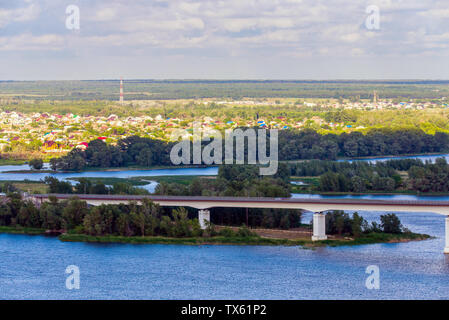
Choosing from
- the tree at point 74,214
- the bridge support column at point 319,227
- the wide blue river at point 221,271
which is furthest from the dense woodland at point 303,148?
the bridge support column at point 319,227

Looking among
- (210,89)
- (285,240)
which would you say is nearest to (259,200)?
(285,240)

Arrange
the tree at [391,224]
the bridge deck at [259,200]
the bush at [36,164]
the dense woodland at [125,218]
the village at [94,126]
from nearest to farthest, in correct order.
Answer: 1. the bridge deck at [259,200]
2. the tree at [391,224]
3. the dense woodland at [125,218]
4. the bush at [36,164]
5. the village at [94,126]

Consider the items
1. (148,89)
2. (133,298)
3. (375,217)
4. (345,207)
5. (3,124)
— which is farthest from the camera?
(148,89)

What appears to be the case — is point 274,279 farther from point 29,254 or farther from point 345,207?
point 29,254

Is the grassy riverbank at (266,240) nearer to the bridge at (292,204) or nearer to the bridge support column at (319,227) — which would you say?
the bridge support column at (319,227)

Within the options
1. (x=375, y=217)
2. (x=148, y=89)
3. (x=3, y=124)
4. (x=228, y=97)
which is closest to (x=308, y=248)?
(x=375, y=217)

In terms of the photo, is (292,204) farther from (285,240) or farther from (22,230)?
(22,230)
